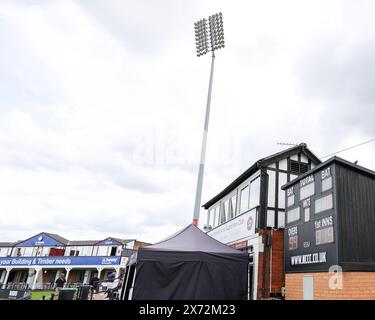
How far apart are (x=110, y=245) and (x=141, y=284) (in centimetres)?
4816

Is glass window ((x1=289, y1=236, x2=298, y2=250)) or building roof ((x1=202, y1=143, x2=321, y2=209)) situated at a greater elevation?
building roof ((x1=202, y1=143, x2=321, y2=209))

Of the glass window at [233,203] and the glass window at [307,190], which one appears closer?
the glass window at [307,190]

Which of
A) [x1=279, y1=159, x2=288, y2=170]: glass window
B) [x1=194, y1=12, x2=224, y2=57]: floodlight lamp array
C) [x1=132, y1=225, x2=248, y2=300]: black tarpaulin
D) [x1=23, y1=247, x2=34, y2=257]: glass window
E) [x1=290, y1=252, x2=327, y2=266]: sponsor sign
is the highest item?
[x1=194, y1=12, x2=224, y2=57]: floodlight lamp array

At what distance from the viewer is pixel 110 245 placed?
52.2 meters

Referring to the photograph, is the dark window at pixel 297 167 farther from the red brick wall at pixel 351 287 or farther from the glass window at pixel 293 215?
the red brick wall at pixel 351 287

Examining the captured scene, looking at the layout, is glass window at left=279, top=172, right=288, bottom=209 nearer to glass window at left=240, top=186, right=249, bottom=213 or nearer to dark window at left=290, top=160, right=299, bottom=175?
dark window at left=290, top=160, right=299, bottom=175

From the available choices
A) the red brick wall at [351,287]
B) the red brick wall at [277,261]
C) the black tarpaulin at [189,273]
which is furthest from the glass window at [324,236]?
the red brick wall at [277,261]

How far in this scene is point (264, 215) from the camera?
1046 cm

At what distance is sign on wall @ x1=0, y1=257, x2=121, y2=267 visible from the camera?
130ft

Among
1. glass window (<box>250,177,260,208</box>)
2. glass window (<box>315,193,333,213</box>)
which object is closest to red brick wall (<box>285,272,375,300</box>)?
glass window (<box>315,193,333,213</box>)

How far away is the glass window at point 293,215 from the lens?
8.28 metres

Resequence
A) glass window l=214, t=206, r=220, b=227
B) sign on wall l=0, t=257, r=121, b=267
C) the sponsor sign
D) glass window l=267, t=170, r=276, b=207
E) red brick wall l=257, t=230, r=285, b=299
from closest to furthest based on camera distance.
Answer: the sponsor sign → red brick wall l=257, t=230, r=285, b=299 → glass window l=267, t=170, r=276, b=207 → glass window l=214, t=206, r=220, b=227 → sign on wall l=0, t=257, r=121, b=267

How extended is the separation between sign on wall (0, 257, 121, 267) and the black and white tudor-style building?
98.3 ft

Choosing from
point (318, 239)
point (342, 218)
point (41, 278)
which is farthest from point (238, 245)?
point (41, 278)
